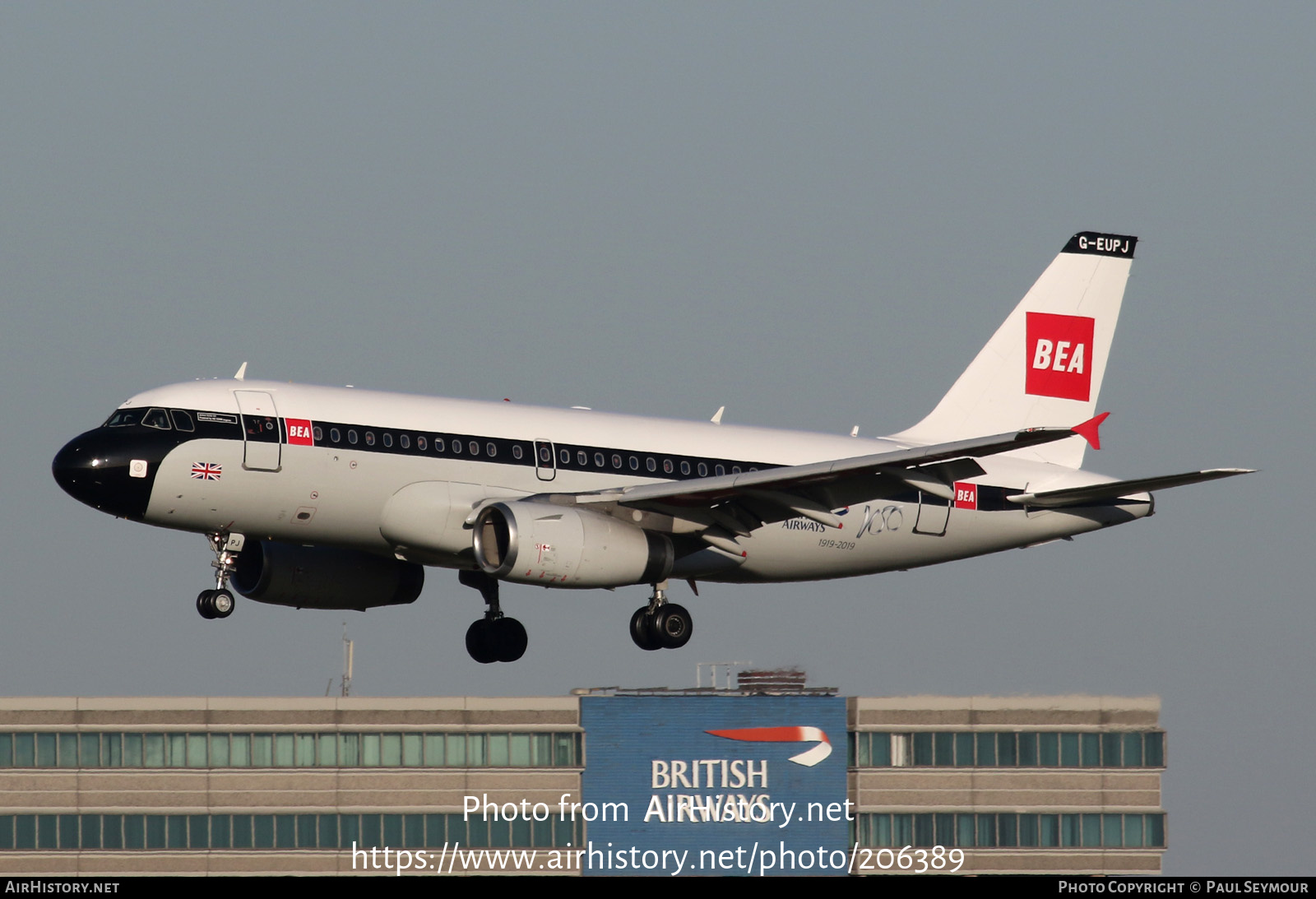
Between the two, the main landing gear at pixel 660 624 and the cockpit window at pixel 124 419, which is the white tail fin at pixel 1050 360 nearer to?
the main landing gear at pixel 660 624

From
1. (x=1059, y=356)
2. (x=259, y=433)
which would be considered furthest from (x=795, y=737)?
(x=259, y=433)

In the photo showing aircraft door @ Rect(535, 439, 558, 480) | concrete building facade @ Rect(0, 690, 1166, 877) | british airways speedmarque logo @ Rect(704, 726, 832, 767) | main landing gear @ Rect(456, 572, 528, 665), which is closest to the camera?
aircraft door @ Rect(535, 439, 558, 480)

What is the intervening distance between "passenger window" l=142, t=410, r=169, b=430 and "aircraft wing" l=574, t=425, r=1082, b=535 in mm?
8837

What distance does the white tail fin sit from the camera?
54281 mm

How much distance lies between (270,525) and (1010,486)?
18627 millimetres

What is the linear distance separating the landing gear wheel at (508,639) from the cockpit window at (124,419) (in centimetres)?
1131

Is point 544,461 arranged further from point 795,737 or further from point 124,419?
point 795,737

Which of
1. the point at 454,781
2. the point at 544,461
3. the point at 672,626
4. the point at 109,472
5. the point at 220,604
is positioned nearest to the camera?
the point at 109,472

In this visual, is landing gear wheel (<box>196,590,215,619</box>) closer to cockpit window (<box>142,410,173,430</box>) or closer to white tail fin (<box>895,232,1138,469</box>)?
cockpit window (<box>142,410,173,430</box>)

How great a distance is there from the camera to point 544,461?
148 feet

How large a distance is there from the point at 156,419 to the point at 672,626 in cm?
1256

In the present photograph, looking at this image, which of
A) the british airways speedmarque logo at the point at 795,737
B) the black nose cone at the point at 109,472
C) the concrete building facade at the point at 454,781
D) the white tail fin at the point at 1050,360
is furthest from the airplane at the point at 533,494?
the british airways speedmarque logo at the point at 795,737

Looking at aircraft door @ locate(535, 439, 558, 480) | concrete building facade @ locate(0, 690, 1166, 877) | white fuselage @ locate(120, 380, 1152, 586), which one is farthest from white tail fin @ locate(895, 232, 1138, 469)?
concrete building facade @ locate(0, 690, 1166, 877)
